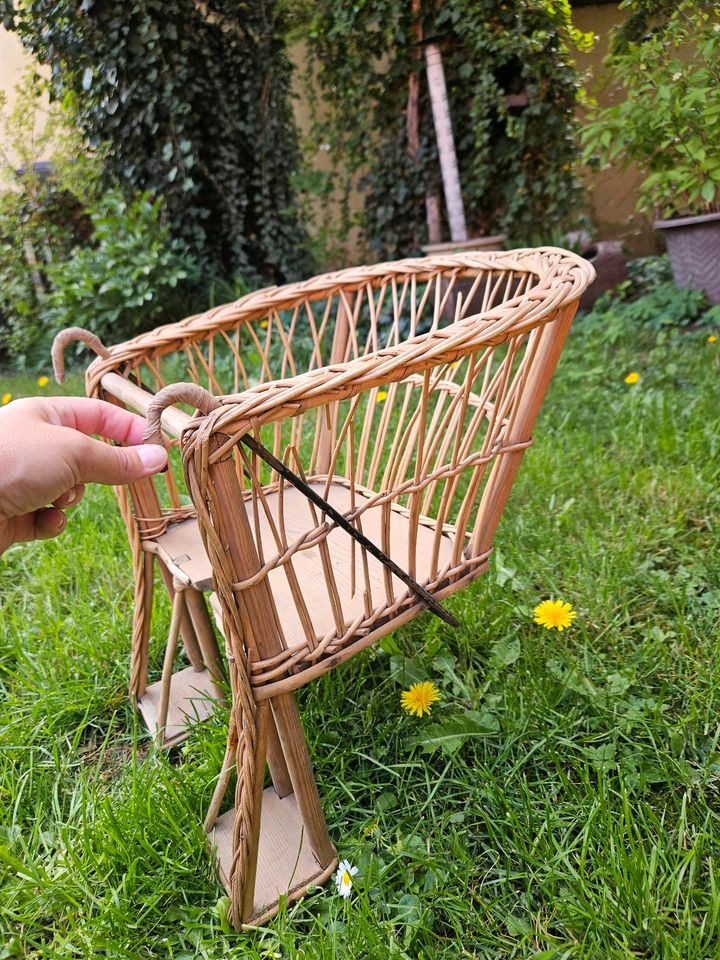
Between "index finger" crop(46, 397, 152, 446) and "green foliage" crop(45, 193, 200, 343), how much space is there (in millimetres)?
2780

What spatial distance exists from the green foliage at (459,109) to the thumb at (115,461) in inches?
103

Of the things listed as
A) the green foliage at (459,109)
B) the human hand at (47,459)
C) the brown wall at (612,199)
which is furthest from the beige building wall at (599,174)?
the human hand at (47,459)

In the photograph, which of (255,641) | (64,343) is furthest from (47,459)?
(64,343)

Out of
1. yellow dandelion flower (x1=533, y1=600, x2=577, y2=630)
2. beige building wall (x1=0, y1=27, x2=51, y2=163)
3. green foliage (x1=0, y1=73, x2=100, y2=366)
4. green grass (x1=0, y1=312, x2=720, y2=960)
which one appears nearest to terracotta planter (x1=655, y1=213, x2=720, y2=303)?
green grass (x1=0, y1=312, x2=720, y2=960)

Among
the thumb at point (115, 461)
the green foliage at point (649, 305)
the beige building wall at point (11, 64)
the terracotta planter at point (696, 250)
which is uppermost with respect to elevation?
the beige building wall at point (11, 64)

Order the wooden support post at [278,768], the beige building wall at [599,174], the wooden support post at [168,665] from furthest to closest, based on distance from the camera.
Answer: the beige building wall at [599,174] → the wooden support post at [168,665] → the wooden support post at [278,768]

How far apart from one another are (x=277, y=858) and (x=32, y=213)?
14.4ft

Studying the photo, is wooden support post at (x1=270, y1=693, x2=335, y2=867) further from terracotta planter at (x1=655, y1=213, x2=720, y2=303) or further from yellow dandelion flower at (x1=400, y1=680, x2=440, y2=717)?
terracotta planter at (x1=655, y1=213, x2=720, y2=303)

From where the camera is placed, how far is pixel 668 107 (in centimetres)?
234

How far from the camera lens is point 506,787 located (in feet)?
3.43

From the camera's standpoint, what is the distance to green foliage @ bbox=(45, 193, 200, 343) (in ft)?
11.4

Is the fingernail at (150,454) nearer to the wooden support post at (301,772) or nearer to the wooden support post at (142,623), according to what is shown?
the wooden support post at (301,772)

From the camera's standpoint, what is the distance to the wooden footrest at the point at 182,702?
1.21m

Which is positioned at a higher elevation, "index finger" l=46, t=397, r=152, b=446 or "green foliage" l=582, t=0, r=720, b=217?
"green foliage" l=582, t=0, r=720, b=217
